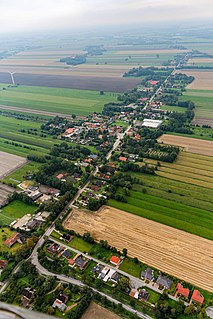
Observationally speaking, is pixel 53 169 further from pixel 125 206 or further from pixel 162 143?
pixel 162 143

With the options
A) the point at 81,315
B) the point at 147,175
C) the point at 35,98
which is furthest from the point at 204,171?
the point at 35,98

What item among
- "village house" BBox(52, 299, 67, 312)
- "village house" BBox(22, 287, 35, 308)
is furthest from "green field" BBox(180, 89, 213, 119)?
"village house" BBox(22, 287, 35, 308)

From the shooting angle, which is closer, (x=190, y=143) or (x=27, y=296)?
(x=27, y=296)

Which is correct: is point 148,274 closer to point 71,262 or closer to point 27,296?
point 71,262

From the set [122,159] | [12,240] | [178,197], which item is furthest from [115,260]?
[122,159]

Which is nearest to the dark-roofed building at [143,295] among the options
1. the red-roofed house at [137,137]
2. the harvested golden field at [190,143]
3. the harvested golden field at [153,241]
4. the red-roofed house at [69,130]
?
the harvested golden field at [153,241]

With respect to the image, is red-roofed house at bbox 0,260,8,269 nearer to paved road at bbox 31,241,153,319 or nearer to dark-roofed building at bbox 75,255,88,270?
paved road at bbox 31,241,153,319

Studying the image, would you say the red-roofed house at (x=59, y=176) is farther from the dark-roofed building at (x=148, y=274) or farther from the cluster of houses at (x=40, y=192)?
the dark-roofed building at (x=148, y=274)
